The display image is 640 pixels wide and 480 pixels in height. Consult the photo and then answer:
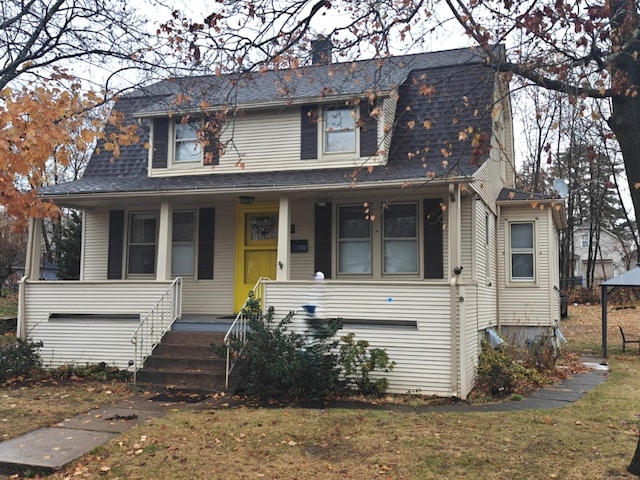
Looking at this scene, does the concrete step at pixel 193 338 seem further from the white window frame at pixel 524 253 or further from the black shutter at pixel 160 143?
the white window frame at pixel 524 253

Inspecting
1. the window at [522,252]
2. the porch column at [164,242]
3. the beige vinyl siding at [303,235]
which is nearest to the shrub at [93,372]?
the porch column at [164,242]

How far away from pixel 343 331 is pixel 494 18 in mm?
5313

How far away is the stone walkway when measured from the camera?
589 centimetres

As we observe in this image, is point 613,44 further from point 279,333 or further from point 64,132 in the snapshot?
point 64,132

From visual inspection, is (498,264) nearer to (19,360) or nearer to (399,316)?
(399,316)

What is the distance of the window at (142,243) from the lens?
43.2ft

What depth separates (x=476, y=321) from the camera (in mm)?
10883

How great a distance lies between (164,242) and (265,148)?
2.95 meters

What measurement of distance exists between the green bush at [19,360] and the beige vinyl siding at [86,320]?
35 centimetres

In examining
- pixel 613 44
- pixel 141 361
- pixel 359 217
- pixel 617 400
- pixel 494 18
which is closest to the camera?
pixel 613 44

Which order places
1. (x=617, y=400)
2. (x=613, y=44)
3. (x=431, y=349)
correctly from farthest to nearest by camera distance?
(x=431, y=349)
(x=617, y=400)
(x=613, y=44)

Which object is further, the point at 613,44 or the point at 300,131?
the point at 300,131

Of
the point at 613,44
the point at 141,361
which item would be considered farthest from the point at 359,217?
the point at 613,44

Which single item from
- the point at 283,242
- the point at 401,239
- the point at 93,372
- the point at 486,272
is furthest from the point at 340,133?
the point at 93,372
